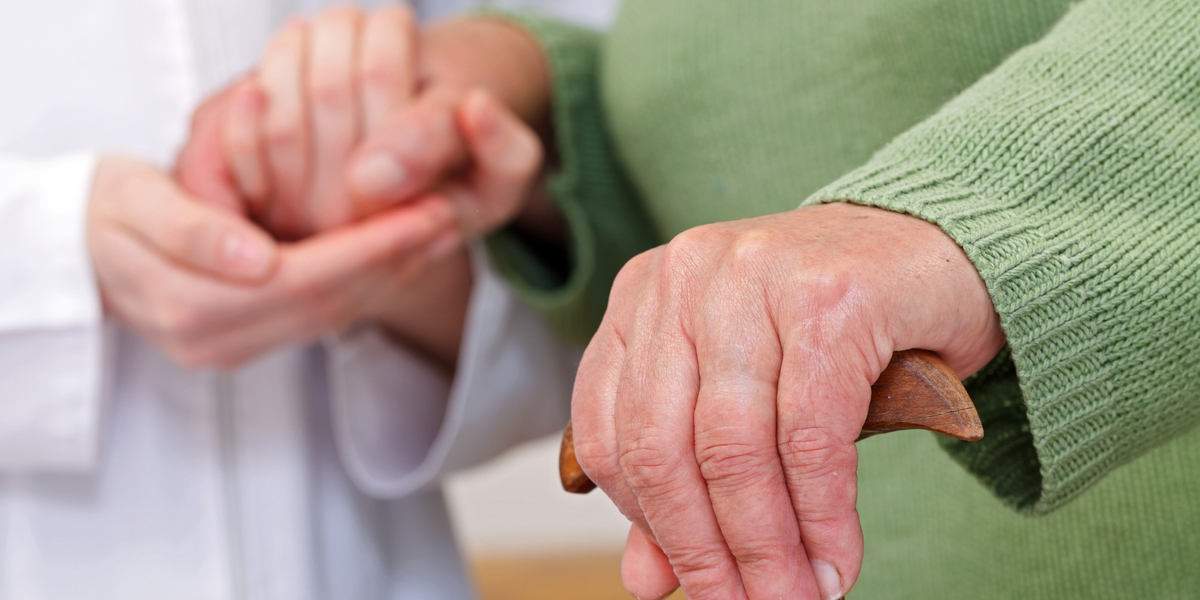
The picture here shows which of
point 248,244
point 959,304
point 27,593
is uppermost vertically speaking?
point 959,304

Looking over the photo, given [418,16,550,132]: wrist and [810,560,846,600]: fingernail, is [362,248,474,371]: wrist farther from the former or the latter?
[810,560,846,600]: fingernail

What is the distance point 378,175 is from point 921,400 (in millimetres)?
293

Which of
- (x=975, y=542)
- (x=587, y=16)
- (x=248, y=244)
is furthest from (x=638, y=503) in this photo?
(x=587, y=16)

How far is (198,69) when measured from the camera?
490 millimetres

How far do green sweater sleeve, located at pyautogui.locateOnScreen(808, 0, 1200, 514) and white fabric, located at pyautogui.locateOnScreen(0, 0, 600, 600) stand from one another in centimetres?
33

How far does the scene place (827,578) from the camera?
18 cm

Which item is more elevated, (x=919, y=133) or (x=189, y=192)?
(x=919, y=133)

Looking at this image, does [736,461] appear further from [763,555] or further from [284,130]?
[284,130]

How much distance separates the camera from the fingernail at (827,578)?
0.18m

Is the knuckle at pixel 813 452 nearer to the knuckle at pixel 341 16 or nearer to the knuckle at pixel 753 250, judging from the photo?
the knuckle at pixel 753 250

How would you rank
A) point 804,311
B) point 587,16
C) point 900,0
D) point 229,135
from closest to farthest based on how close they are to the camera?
point 804,311, point 900,0, point 229,135, point 587,16

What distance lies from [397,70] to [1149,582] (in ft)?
1.23

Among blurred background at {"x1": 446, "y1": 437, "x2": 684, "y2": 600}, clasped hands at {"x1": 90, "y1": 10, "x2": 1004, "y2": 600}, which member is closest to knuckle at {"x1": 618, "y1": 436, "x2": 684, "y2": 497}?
clasped hands at {"x1": 90, "y1": 10, "x2": 1004, "y2": 600}

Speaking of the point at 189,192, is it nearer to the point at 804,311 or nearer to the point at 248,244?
the point at 248,244
